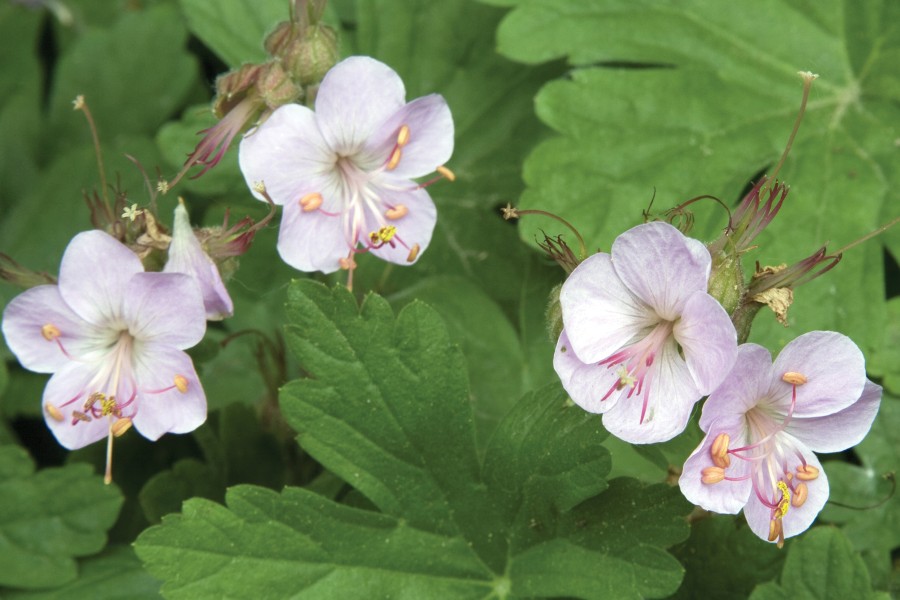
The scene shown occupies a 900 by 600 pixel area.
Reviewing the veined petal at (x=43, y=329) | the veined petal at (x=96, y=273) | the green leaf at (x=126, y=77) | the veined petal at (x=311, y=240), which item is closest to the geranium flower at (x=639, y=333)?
the veined petal at (x=311, y=240)

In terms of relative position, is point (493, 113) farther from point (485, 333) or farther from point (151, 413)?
point (151, 413)

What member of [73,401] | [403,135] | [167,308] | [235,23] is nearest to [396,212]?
[403,135]

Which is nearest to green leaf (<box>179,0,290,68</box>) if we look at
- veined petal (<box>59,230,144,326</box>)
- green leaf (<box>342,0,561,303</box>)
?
green leaf (<box>342,0,561,303</box>)

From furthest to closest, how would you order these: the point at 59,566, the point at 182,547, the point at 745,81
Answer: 1. the point at 745,81
2. the point at 59,566
3. the point at 182,547

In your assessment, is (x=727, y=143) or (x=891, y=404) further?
(x=727, y=143)

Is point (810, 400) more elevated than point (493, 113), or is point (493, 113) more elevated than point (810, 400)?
point (810, 400)

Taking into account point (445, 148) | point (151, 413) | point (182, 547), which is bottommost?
point (182, 547)

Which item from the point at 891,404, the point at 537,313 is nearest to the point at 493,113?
the point at 537,313

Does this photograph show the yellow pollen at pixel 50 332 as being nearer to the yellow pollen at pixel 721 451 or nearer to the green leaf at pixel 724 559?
the yellow pollen at pixel 721 451

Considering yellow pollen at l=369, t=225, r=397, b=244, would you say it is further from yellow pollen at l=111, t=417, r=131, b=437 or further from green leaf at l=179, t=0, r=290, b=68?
green leaf at l=179, t=0, r=290, b=68
